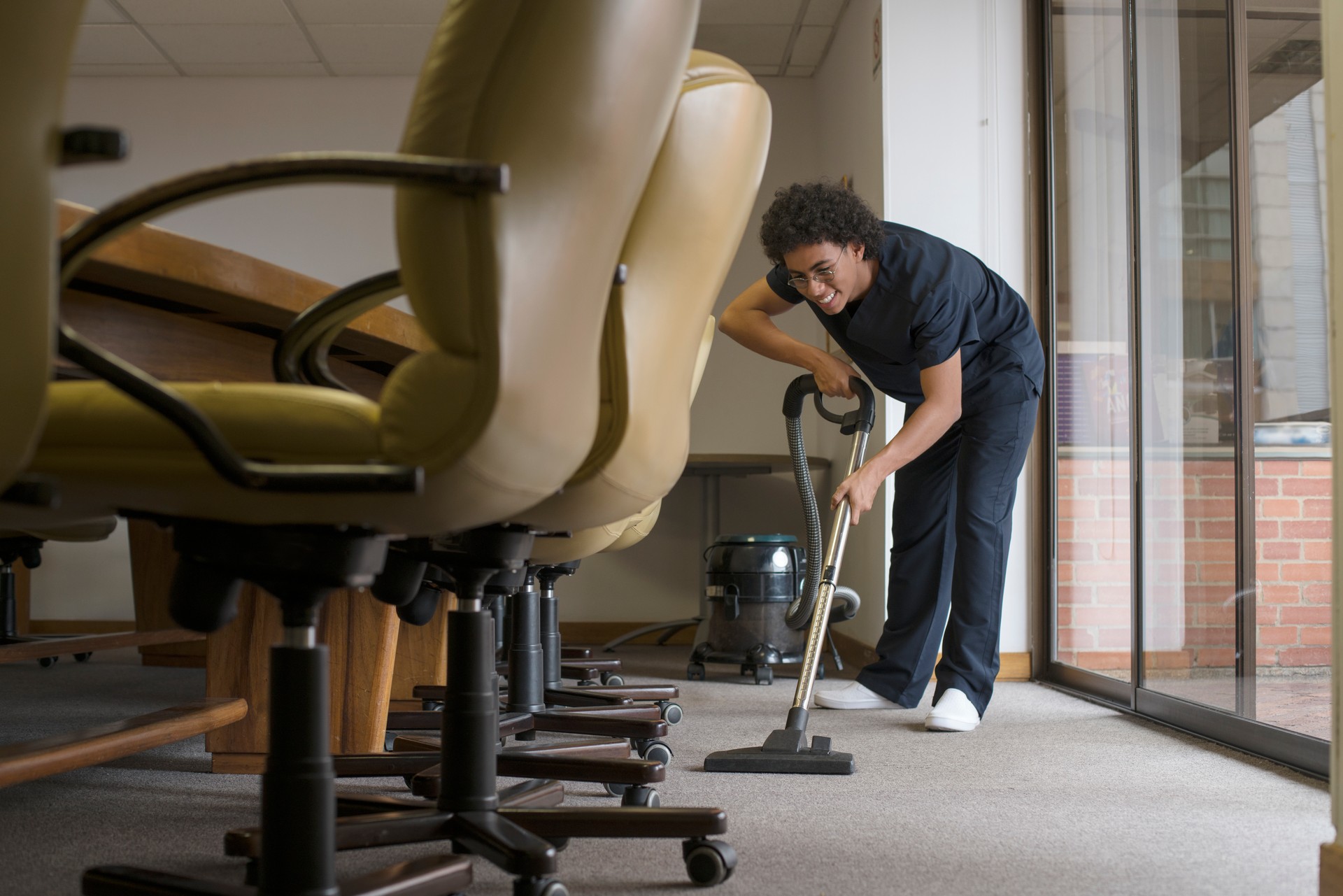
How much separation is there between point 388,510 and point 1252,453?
1.85 metres

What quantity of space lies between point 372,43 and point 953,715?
3570 mm

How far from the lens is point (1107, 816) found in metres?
1.61

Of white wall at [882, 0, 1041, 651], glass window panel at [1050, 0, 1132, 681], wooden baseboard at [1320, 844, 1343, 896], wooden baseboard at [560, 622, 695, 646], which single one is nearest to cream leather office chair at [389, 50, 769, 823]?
wooden baseboard at [1320, 844, 1343, 896]

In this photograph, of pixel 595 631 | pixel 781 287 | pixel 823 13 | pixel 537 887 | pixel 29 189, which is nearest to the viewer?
pixel 29 189

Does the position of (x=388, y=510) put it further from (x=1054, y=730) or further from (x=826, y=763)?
(x=1054, y=730)

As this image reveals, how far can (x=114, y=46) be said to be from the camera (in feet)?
15.0

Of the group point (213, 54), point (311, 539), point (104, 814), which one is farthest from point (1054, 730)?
point (213, 54)

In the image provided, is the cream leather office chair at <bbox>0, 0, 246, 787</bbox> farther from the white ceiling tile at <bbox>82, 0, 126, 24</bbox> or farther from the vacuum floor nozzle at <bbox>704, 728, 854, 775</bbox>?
the white ceiling tile at <bbox>82, 0, 126, 24</bbox>

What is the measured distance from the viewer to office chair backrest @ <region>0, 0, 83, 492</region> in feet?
2.11

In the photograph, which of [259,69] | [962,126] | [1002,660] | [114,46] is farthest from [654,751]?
[114,46]

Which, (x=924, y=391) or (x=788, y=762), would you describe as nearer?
(x=788, y=762)

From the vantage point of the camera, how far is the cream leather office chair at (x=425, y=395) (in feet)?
2.46

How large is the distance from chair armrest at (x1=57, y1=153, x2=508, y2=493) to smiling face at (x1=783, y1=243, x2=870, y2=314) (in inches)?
65.4

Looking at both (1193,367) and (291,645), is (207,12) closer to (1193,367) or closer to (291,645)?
(1193,367)
